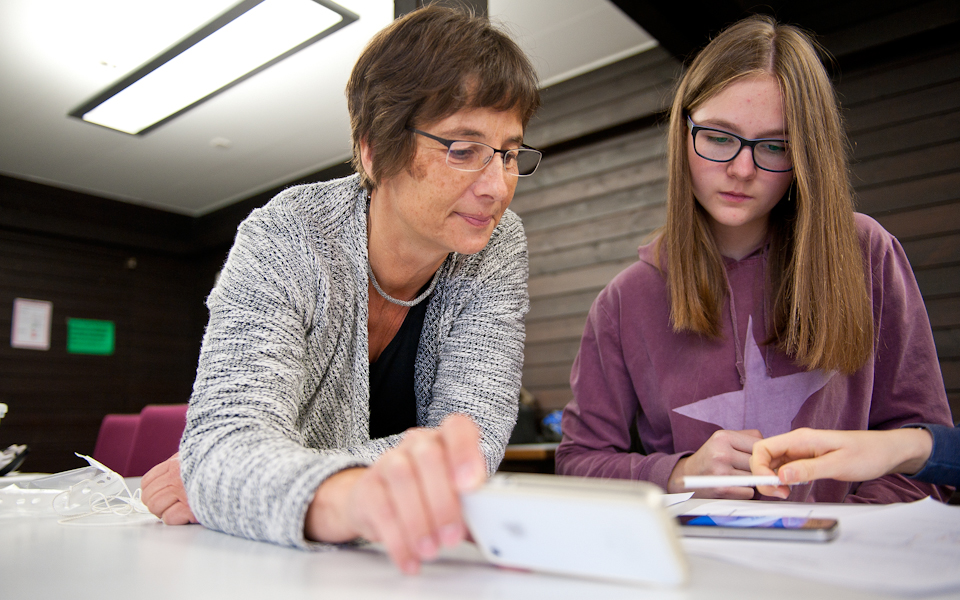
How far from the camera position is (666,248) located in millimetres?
1345

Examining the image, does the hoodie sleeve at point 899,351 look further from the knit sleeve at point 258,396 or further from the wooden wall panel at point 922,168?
the wooden wall panel at point 922,168

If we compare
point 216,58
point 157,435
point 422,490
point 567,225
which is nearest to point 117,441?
point 157,435

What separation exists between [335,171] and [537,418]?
274 centimetres

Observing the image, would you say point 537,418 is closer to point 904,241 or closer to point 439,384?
point 904,241

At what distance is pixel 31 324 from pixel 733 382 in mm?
6283

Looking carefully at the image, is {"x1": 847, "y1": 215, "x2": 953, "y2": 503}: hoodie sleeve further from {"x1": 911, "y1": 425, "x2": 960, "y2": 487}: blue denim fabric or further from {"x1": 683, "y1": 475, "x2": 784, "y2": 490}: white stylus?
{"x1": 683, "y1": 475, "x2": 784, "y2": 490}: white stylus

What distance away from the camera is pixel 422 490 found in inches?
17.9

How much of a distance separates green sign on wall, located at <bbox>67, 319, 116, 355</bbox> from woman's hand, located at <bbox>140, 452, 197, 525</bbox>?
5.94 meters

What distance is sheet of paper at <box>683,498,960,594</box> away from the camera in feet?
1.40

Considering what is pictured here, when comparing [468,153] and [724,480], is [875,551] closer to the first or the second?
[724,480]

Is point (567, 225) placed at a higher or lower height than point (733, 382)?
higher

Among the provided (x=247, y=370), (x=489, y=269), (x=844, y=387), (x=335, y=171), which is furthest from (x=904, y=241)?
(x=335, y=171)

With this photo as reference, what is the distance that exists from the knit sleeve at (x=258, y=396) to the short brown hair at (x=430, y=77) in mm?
221

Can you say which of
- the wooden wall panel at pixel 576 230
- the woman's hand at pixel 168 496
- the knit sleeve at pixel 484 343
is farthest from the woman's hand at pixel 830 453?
the wooden wall panel at pixel 576 230
